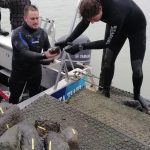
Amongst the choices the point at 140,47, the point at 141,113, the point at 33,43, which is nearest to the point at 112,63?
the point at 140,47

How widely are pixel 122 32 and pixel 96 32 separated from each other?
4359mm

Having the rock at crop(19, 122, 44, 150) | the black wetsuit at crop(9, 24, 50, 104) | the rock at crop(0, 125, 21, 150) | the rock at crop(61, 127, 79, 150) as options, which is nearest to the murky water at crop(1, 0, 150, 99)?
the black wetsuit at crop(9, 24, 50, 104)

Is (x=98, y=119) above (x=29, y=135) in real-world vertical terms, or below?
below

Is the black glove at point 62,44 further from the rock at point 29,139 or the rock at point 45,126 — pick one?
the rock at point 29,139

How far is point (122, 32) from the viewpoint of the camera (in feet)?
12.8

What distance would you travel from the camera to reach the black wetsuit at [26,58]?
3.72 metres

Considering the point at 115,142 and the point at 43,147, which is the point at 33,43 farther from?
the point at 43,147

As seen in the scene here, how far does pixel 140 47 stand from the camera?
12.9ft

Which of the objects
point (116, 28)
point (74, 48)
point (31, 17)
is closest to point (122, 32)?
point (116, 28)

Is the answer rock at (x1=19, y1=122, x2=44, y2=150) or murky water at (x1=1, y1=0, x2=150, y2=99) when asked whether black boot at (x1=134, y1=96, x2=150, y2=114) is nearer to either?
rock at (x1=19, y1=122, x2=44, y2=150)

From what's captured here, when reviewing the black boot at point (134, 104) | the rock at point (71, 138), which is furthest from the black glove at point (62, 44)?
the rock at point (71, 138)

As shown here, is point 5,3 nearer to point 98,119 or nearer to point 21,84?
point 21,84

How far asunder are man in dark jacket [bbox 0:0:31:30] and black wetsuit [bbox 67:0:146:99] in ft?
4.87

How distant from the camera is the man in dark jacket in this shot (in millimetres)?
5086
